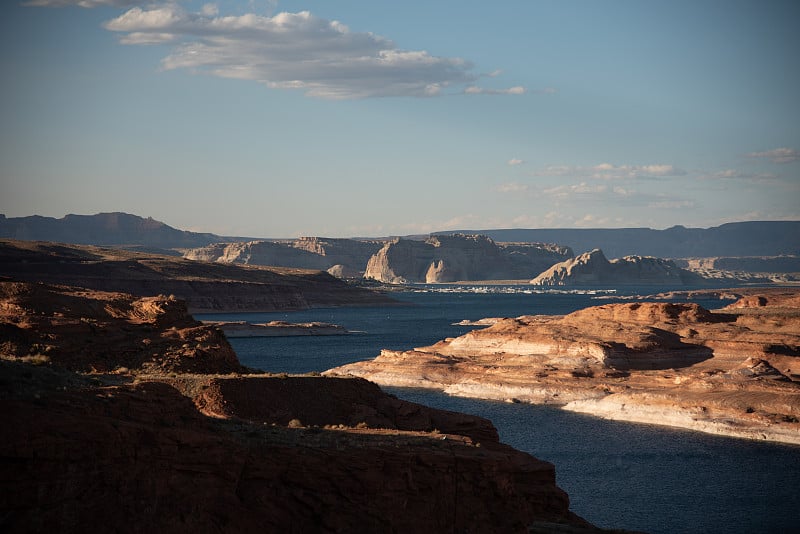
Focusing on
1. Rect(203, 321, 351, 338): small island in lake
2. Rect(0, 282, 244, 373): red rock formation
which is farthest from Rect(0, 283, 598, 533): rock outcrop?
Rect(203, 321, 351, 338): small island in lake

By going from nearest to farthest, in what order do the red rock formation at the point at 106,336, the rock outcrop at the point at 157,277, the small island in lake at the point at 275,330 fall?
the red rock formation at the point at 106,336
the small island in lake at the point at 275,330
the rock outcrop at the point at 157,277

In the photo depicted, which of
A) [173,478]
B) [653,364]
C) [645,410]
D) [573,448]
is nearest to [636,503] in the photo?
[573,448]

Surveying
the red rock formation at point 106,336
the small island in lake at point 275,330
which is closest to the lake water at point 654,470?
the red rock formation at point 106,336

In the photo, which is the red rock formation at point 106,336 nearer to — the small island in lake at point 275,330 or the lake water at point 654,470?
the lake water at point 654,470

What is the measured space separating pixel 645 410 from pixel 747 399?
5.90m

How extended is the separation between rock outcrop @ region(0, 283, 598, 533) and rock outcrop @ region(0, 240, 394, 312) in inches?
4508

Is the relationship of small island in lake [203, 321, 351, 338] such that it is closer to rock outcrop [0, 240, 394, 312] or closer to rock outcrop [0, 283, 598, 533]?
rock outcrop [0, 240, 394, 312]

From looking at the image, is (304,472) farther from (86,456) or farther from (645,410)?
(645,410)

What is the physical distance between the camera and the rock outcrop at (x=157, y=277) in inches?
5674

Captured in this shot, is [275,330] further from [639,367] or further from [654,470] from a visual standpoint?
[654,470]

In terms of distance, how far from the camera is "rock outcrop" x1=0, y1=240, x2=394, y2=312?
144125 mm

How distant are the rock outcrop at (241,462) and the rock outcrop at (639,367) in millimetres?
33359

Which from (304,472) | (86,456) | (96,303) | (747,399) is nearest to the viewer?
(86,456)

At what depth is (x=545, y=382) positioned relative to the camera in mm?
67562
